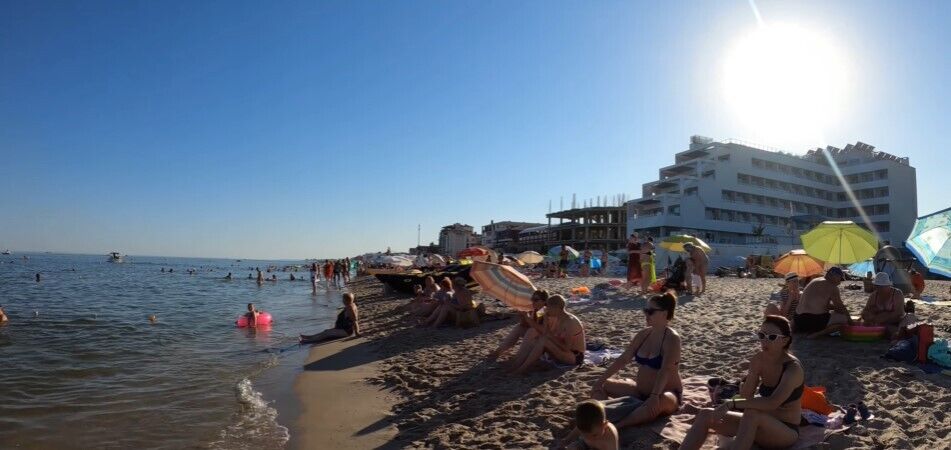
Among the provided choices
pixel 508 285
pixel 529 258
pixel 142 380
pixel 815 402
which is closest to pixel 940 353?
pixel 815 402

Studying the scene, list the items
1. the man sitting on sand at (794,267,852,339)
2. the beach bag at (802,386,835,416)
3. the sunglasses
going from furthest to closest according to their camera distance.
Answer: the man sitting on sand at (794,267,852,339), the beach bag at (802,386,835,416), the sunglasses

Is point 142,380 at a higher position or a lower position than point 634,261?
lower

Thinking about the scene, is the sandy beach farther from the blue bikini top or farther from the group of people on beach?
the blue bikini top

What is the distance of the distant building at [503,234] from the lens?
7406cm

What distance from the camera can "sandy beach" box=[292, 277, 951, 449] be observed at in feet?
14.2

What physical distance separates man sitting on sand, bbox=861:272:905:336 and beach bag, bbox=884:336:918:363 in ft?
3.17

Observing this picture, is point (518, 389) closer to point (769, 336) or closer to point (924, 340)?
point (769, 336)

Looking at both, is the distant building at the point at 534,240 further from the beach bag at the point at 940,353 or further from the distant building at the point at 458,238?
the beach bag at the point at 940,353

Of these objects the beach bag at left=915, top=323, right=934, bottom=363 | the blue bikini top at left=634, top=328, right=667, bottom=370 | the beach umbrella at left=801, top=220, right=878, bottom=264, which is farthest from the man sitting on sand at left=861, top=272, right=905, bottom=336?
the blue bikini top at left=634, top=328, right=667, bottom=370

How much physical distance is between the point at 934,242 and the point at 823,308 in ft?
10.4

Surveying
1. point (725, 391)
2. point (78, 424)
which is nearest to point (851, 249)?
Answer: point (725, 391)

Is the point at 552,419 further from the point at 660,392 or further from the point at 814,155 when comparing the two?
the point at 814,155

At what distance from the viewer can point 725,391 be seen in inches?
180

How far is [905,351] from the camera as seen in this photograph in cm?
566
